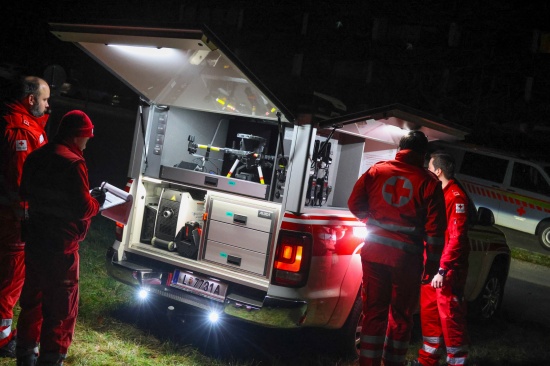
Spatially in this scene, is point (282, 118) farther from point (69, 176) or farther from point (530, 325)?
point (530, 325)

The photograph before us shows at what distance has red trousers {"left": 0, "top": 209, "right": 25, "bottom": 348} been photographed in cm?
389

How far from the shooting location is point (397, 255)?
394 cm

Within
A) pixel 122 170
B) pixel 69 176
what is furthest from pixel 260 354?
pixel 122 170

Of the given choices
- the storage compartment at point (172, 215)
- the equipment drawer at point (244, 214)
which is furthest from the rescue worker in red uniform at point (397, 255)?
the storage compartment at point (172, 215)

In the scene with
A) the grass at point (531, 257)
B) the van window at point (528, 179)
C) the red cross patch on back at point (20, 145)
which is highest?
the van window at point (528, 179)

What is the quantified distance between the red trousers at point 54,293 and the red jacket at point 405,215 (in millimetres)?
2111

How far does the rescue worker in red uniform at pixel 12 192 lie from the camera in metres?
3.89

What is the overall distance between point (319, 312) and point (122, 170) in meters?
14.2

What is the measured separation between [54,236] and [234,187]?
168cm

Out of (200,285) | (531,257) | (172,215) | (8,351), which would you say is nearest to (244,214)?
(200,285)

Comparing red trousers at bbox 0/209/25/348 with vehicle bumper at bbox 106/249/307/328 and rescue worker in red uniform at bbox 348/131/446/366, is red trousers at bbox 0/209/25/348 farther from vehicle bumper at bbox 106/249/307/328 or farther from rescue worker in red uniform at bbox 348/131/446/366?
rescue worker in red uniform at bbox 348/131/446/366

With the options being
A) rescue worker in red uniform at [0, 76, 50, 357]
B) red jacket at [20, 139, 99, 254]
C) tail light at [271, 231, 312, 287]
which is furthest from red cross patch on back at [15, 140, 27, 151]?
tail light at [271, 231, 312, 287]

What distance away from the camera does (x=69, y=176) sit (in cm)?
336

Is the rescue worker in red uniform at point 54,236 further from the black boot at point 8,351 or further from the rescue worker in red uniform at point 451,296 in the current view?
the rescue worker in red uniform at point 451,296
